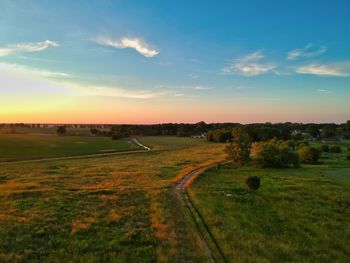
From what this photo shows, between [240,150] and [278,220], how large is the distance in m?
49.0

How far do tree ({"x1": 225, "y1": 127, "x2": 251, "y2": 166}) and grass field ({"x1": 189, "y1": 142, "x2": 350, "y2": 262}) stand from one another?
29204 millimetres

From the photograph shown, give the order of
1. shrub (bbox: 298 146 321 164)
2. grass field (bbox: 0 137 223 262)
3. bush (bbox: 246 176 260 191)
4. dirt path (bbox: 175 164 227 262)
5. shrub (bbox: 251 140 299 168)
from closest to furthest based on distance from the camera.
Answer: dirt path (bbox: 175 164 227 262) < grass field (bbox: 0 137 223 262) < bush (bbox: 246 176 260 191) < shrub (bbox: 251 140 299 168) < shrub (bbox: 298 146 321 164)

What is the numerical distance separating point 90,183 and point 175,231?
85.5ft

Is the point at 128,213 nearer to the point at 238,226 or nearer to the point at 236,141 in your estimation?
the point at 238,226

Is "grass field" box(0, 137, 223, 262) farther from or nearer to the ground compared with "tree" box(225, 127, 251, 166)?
nearer to the ground

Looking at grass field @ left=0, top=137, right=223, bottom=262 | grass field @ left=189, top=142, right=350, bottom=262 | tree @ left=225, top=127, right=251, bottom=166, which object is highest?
tree @ left=225, top=127, right=251, bottom=166

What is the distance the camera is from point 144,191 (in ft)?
129

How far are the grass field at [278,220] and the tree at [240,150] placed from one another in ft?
95.8

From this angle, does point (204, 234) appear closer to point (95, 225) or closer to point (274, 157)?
point (95, 225)

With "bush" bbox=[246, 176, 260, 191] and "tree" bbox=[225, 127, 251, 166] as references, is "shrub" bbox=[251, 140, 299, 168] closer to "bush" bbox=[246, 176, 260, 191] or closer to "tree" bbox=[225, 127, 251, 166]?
"tree" bbox=[225, 127, 251, 166]

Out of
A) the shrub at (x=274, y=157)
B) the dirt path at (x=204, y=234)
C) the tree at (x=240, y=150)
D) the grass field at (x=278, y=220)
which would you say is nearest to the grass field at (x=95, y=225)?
the dirt path at (x=204, y=234)

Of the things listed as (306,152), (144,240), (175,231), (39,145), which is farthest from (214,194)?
(39,145)

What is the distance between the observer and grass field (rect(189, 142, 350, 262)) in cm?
2106

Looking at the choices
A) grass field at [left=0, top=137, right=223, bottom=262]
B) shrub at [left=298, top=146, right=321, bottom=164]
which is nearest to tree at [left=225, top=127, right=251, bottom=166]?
shrub at [left=298, top=146, right=321, bottom=164]
